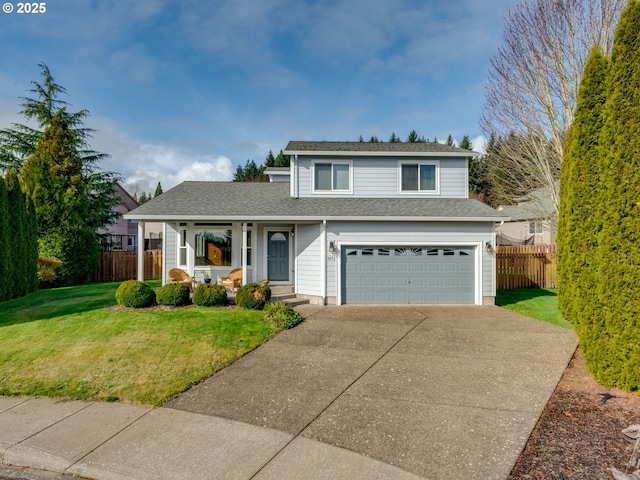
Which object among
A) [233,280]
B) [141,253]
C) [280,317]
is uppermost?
[141,253]

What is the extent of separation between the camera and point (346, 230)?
11.5 metres

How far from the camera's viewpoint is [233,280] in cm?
1241

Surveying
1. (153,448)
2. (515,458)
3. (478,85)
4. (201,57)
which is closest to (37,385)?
A: (153,448)

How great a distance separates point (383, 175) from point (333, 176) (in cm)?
192

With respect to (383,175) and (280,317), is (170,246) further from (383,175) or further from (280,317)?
(383,175)

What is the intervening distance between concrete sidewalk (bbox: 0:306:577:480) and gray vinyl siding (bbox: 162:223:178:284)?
8.12 metres

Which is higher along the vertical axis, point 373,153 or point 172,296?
point 373,153

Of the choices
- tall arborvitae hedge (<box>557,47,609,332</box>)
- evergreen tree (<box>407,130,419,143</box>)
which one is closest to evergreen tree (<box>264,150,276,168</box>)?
evergreen tree (<box>407,130,419,143</box>)

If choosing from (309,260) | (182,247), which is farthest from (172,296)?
(309,260)

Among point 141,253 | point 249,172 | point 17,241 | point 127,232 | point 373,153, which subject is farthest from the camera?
point 249,172

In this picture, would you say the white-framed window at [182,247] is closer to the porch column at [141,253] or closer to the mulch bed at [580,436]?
the porch column at [141,253]

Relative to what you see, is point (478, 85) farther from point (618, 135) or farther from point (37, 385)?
point (37, 385)

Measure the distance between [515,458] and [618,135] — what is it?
4830mm

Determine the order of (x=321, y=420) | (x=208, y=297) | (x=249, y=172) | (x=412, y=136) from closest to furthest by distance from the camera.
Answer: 1. (x=321, y=420)
2. (x=208, y=297)
3. (x=412, y=136)
4. (x=249, y=172)
